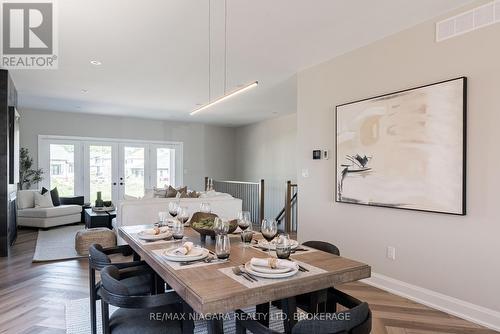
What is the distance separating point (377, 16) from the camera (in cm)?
303

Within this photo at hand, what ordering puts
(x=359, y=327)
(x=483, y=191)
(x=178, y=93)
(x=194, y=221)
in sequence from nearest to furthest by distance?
Answer: 1. (x=359, y=327)
2. (x=194, y=221)
3. (x=483, y=191)
4. (x=178, y=93)

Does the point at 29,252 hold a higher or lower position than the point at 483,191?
lower

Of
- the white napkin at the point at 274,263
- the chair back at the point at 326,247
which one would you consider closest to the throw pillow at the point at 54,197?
the chair back at the point at 326,247

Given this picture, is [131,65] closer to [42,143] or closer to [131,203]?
[131,203]

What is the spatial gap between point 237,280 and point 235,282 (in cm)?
3

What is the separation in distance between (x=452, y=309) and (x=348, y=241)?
123 cm

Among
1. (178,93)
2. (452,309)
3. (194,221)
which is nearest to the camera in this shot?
(194,221)

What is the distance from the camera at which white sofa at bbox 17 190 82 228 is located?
21.7 feet

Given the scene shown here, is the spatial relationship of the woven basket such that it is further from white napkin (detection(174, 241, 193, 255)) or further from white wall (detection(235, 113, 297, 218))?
white wall (detection(235, 113, 297, 218))

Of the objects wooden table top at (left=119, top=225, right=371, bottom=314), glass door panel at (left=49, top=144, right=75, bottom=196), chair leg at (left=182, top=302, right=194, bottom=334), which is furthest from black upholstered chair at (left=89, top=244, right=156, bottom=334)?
glass door panel at (left=49, top=144, right=75, bottom=196)

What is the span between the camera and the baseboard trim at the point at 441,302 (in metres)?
2.66

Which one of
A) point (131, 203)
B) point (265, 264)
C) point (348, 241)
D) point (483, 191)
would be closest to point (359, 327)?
point (265, 264)

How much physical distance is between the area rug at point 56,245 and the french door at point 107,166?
5.67 feet

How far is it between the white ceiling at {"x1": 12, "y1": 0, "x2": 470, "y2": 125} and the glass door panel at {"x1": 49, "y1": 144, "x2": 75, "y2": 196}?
2.23 m
